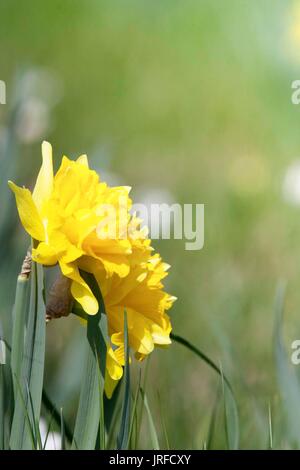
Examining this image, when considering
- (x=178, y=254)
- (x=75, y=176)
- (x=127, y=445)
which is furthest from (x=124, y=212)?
(x=178, y=254)

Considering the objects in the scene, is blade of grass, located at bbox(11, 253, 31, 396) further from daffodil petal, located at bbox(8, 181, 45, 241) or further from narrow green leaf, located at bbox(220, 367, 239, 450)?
narrow green leaf, located at bbox(220, 367, 239, 450)

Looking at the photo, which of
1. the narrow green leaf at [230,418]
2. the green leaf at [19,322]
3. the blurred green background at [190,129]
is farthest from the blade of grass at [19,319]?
the blurred green background at [190,129]

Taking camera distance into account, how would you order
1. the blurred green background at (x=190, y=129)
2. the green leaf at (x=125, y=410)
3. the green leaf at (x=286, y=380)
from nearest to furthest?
the green leaf at (x=125, y=410) < the green leaf at (x=286, y=380) < the blurred green background at (x=190, y=129)

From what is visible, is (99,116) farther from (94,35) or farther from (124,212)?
(124,212)

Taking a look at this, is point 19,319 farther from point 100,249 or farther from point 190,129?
point 190,129

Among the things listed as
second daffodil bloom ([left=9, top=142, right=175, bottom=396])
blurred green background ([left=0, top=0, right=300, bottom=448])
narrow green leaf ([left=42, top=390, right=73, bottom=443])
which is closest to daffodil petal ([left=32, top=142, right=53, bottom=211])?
second daffodil bloom ([left=9, top=142, right=175, bottom=396])

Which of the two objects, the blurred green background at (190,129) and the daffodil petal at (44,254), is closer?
the daffodil petal at (44,254)

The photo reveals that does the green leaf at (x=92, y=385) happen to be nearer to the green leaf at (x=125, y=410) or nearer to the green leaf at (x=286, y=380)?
the green leaf at (x=125, y=410)
